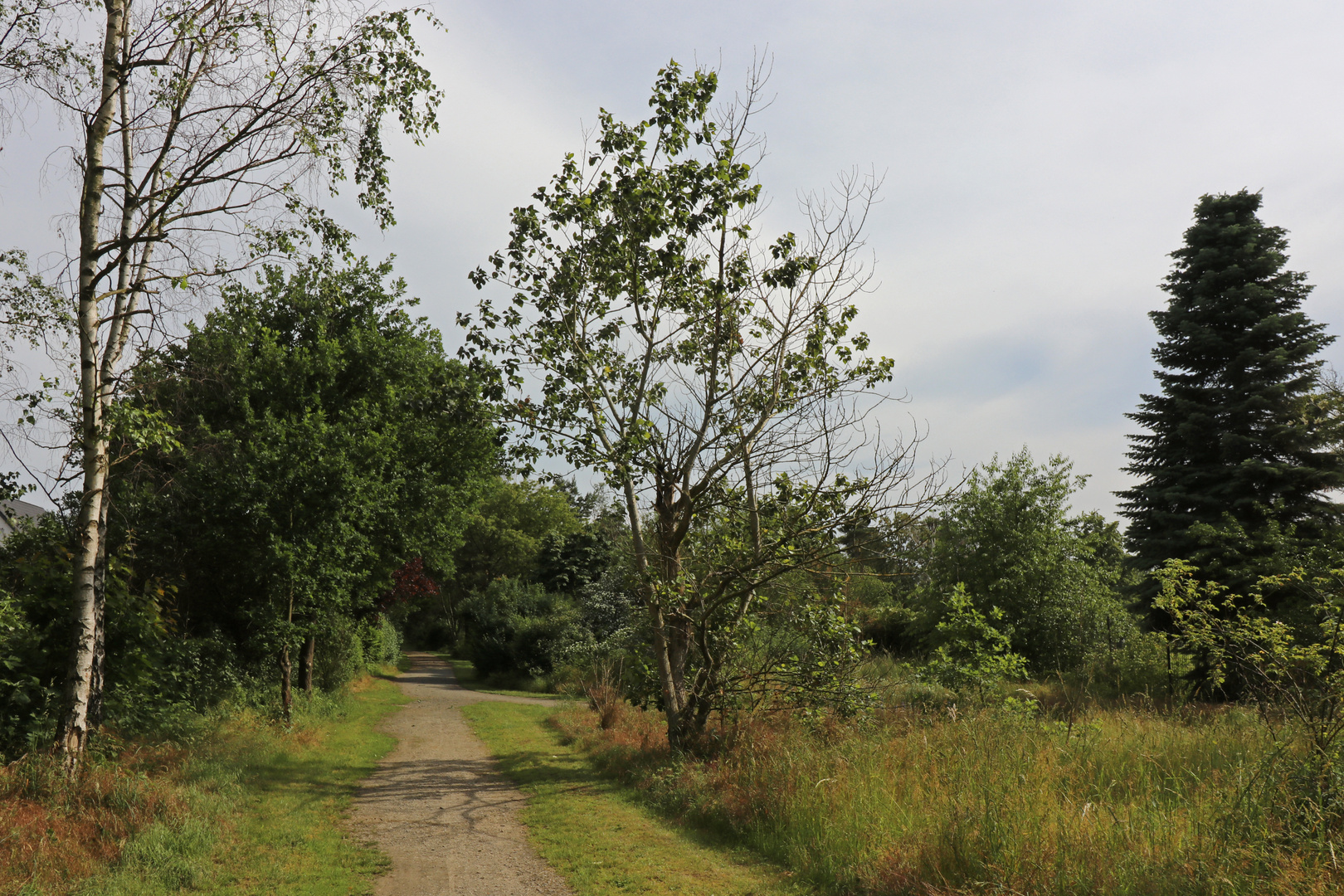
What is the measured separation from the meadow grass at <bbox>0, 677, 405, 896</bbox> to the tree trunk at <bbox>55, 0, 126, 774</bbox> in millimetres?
556

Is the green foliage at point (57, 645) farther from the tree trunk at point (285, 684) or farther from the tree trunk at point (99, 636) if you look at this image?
the tree trunk at point (285, 684)

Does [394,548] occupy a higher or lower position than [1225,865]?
higher

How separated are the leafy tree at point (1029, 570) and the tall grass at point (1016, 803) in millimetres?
15131

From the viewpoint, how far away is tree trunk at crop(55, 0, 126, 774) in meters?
8.16

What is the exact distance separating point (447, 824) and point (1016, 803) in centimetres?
612

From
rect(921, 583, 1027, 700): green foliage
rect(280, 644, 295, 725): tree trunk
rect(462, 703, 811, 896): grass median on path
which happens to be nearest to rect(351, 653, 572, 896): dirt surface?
rect(462, 703, 811, 896): grass median on path

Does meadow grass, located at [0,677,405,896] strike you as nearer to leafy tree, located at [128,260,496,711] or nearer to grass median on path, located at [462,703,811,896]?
grass median on path, located at [462,703,811,896]

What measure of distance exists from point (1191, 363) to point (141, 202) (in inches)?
954

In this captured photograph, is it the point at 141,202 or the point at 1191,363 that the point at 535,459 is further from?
the point at 1191,363

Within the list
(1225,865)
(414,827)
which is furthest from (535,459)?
(1225,865)

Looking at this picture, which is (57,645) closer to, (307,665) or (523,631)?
(307,665)

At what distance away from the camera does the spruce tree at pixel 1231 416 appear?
18453mm

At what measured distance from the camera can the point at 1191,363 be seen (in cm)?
2145

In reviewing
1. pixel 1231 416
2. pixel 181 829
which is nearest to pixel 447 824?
pixel 181 829
